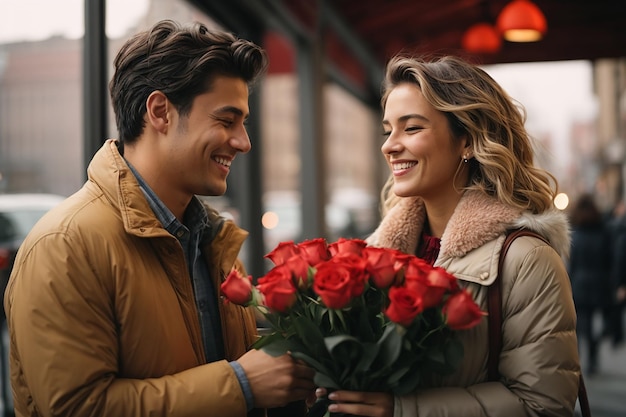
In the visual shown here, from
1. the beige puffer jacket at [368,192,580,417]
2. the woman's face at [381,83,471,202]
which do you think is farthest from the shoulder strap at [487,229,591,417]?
the woman's face at [381,83,471,202]

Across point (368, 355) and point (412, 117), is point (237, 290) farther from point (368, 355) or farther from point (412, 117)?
point (412, 117)

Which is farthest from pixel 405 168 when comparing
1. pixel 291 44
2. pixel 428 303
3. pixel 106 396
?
pixel 291 44

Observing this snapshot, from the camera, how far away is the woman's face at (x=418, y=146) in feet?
8.04

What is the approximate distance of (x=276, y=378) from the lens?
2098 mm

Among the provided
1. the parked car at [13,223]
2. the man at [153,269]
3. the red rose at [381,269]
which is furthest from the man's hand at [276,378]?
the parked car at [13,223]

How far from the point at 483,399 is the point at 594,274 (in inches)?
258

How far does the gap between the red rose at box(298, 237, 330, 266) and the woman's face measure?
0.45 metres

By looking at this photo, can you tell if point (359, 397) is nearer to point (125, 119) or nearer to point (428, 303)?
point (428, 303)

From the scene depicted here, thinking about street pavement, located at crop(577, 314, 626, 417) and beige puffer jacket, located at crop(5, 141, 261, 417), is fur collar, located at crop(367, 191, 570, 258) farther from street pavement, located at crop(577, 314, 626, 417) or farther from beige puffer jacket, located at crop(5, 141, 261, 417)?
street pavement, located at crop(577, 314, 626, 417)

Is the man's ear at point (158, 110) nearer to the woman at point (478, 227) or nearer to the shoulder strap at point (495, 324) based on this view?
the woman at point (478, 227)

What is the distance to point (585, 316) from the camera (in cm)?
836

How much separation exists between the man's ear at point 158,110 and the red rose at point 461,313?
1.00 m

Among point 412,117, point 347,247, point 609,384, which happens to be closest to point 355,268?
point 347,247

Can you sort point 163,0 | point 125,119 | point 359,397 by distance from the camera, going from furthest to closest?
point 163,0 < point 125,119 < point 359,397
